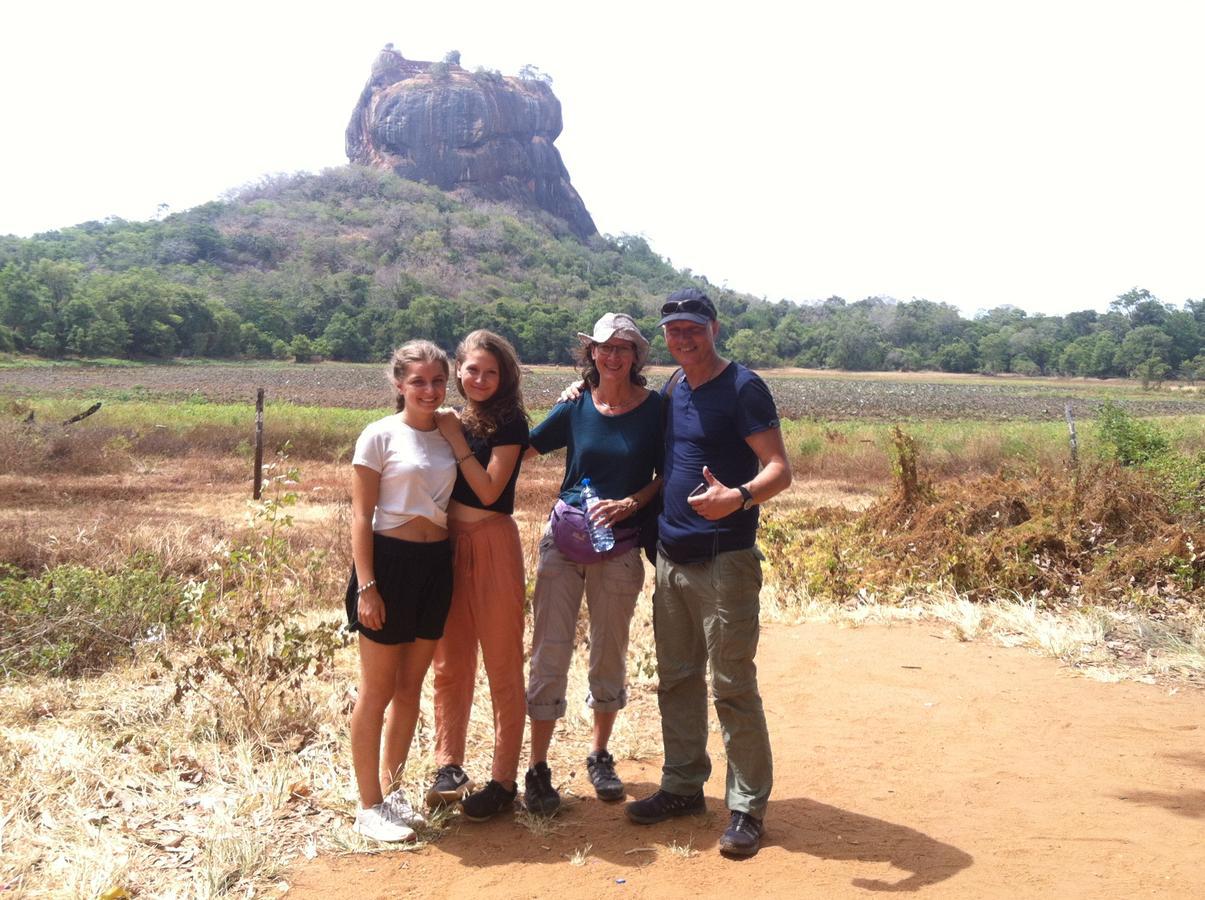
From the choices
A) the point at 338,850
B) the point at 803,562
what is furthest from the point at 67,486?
the point at 338,850

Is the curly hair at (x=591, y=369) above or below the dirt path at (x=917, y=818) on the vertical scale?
above

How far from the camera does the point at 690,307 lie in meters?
3.40

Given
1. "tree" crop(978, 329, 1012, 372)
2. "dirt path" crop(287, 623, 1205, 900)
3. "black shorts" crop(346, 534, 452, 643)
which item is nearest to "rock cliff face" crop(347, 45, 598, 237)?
"tree" crop(978, 329, 1012, 372)

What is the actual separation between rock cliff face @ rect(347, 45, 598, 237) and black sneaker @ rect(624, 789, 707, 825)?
14829cm

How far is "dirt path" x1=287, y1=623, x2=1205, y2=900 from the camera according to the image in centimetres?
318

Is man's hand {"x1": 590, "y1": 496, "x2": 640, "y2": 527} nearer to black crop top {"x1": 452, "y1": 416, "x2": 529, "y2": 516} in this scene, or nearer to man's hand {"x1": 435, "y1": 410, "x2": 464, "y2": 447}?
black crop top {"x1": 452, "y1": 416, "x2": 529, "y2": 516}

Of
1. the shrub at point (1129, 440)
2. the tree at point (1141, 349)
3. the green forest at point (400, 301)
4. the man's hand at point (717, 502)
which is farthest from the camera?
the tree at point (1141, 349)

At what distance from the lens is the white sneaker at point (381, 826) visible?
342cm

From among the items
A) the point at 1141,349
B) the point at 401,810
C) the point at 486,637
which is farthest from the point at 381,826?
the point at 1141,349

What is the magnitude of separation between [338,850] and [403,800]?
280 mm

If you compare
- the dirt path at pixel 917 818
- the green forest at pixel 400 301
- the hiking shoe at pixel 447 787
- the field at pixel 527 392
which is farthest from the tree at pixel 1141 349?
the hiking shoe at pixel 447 787

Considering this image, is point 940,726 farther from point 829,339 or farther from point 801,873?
point 829,339

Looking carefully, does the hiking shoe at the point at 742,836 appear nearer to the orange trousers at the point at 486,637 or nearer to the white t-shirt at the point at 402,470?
the orange trousers at the point at 486,637

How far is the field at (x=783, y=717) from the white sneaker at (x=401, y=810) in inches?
3.1
